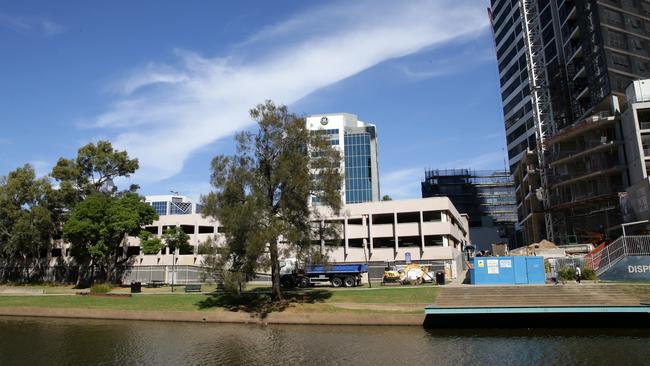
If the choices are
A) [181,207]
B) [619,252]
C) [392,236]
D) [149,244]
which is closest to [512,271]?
[619,252]

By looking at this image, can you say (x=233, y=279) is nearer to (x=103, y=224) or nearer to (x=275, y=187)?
(x=275, y=187)

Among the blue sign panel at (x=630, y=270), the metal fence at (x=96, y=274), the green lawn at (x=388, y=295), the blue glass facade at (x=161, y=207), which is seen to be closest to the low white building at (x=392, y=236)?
the metal fence at (x=96, y=274)

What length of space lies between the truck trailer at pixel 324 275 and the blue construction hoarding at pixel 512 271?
1201 centimetres

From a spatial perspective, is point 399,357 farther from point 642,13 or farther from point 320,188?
point 642,13

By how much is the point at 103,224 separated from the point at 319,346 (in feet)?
136

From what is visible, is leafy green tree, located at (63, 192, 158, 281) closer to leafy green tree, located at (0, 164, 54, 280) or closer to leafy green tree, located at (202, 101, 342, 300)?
leafy green tree, located at (0, 164, 54, 280)

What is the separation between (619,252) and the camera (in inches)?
1510

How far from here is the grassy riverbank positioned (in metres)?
33.9

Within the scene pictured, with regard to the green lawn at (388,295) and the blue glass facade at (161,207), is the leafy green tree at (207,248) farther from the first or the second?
the blue glass facade at (161,207)

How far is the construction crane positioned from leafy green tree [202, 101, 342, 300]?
160 feet

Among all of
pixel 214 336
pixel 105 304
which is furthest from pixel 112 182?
pixel 214 336

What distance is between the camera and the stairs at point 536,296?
30.1 meters

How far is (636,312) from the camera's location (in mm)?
27891

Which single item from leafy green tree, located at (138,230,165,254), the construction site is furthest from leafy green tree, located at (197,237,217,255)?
the construction site
